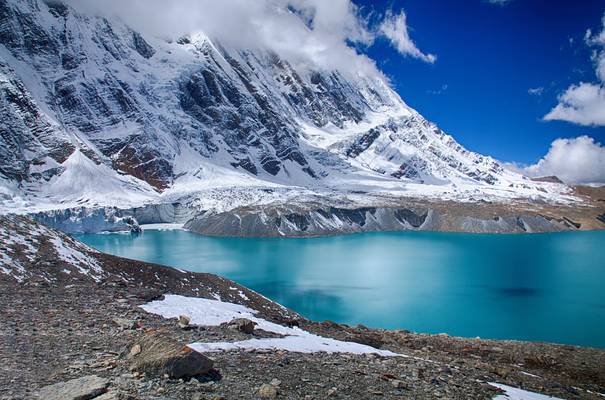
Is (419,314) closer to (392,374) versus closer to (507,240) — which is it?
(392,374)

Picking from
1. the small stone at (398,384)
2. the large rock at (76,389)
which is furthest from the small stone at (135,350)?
the small stone at (398,384)

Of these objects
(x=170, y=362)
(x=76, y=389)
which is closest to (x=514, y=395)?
(x=170, y=362)

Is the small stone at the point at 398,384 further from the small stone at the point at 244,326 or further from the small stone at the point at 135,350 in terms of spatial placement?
the small stone at the point at 135,350

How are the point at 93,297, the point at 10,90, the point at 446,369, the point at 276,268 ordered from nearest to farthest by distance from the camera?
1. the point at 446,369
2. the point at 93,297
3. the point at 276,268
4. the point at 10,90

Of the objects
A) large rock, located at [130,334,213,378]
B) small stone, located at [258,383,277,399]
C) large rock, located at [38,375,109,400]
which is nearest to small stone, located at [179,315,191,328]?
large rock, located at [130,334,213,378]

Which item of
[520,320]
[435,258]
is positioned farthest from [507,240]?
[520,320]

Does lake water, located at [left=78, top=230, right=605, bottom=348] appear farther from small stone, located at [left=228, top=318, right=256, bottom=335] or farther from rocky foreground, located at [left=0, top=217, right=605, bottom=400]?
small stone, located at [left=228, top=318, right=256, bottom=335]
